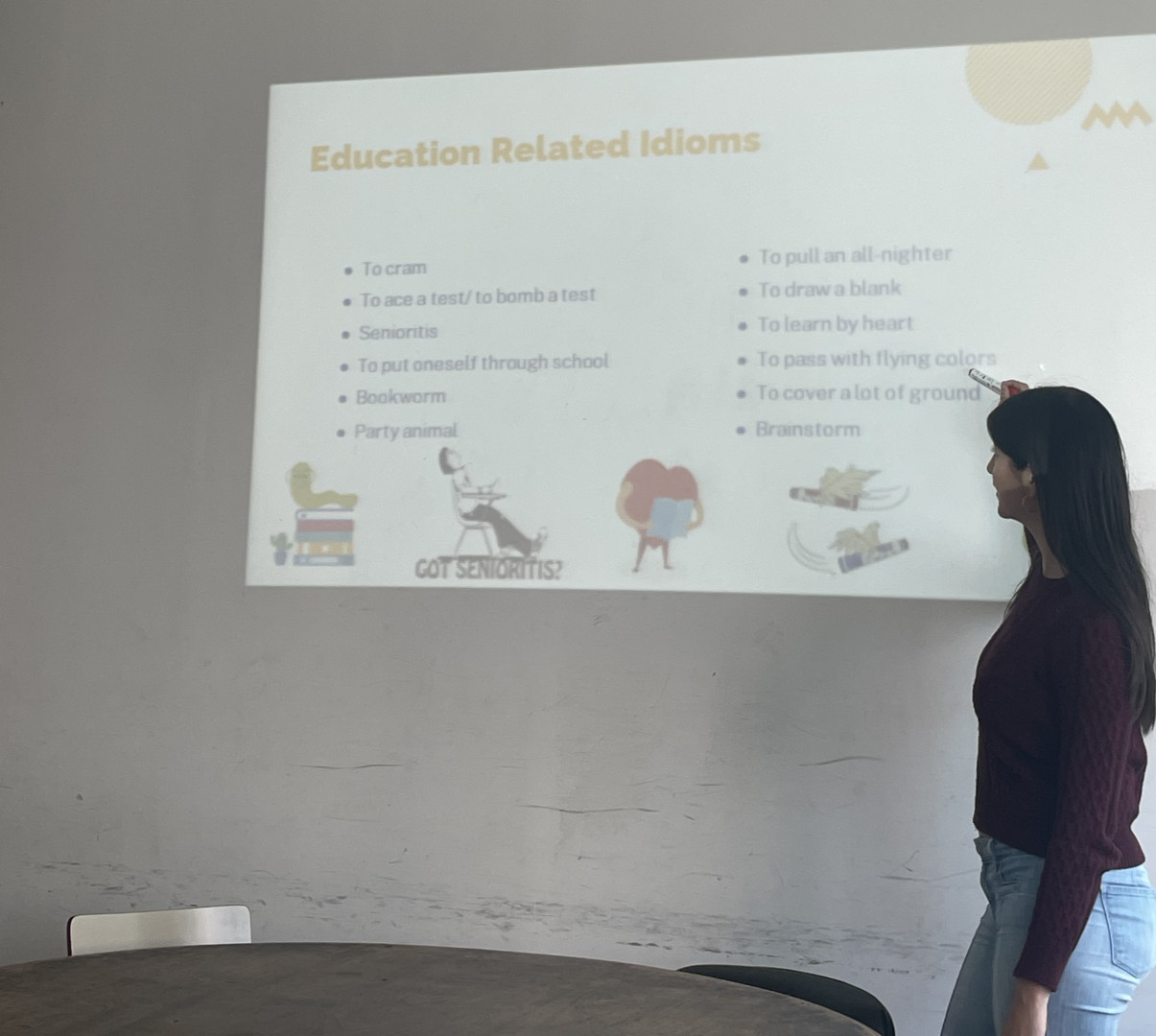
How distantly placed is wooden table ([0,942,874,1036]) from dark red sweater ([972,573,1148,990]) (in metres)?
0.37

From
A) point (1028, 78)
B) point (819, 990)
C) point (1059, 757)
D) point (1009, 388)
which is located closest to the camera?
point (1059, 757)

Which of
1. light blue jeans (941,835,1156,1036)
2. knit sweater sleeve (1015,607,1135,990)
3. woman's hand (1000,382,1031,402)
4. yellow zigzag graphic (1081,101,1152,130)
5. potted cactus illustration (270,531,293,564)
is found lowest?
light blue jeans (941,835,1156,1036)

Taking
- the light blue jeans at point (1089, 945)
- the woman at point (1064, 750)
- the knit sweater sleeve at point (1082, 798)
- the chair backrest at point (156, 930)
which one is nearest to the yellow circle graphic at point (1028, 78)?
the woman at point (1064, 750)

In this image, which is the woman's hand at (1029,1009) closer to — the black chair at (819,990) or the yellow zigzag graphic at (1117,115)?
the black chair at (819,990)

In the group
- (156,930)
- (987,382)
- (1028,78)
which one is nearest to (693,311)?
(987,382)

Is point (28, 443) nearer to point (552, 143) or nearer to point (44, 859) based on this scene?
point (44, 859)

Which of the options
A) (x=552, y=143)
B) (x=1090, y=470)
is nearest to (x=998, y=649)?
(x=1090, y=470)

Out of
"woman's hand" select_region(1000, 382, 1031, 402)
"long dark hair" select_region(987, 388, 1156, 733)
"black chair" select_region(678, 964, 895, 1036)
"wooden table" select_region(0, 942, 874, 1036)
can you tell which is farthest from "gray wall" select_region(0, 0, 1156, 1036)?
"wooden table" select_region(0, 942, 874, 1036)

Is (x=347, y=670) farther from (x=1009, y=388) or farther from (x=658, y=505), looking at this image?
(x=1009, y=388)

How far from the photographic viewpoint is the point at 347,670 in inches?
104

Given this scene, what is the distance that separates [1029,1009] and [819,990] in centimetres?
38

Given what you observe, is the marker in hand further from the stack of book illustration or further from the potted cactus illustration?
the potted cactus illustration

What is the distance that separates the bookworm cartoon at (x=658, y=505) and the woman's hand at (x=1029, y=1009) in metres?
1.16

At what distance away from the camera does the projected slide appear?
241 centimetres
